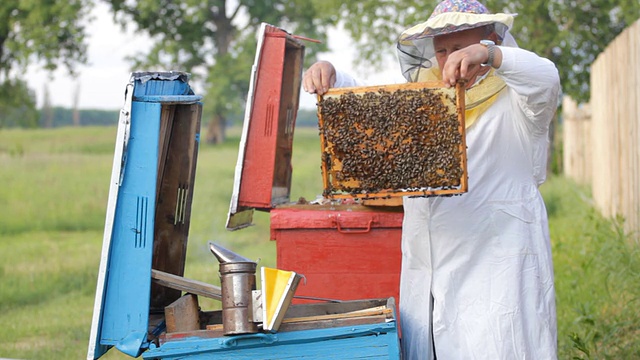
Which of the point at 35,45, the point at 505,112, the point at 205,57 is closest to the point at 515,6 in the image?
the point at 505,112

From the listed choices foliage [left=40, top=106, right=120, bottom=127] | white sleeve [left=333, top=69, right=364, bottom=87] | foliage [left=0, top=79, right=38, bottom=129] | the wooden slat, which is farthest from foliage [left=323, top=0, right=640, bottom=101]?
foliage [left=40, top=106, right=120, bottom=127]

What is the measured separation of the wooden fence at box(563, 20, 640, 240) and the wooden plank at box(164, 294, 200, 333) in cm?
443

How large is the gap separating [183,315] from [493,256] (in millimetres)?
1162

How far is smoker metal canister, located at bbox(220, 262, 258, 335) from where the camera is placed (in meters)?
2.94

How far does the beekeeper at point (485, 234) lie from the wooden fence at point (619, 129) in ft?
12.2

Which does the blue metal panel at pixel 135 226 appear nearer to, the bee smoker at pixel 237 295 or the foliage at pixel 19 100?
the bee smoker at pixel 237 295

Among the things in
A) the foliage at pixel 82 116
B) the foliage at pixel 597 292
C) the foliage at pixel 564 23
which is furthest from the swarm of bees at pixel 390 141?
the foliage at pixel 82 116

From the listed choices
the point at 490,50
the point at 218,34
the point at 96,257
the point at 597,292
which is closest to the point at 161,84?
the point at 490,50

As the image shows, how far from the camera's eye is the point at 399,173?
3211 mm

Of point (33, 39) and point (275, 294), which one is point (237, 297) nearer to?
point (275, 294)

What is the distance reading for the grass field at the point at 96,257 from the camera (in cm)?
582

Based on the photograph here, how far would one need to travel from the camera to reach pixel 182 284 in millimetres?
3201

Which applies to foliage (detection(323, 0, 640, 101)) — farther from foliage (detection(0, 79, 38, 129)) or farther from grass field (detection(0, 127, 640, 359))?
foliage (detection(0, 79, 38, 129))

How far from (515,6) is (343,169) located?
35.7 feet
